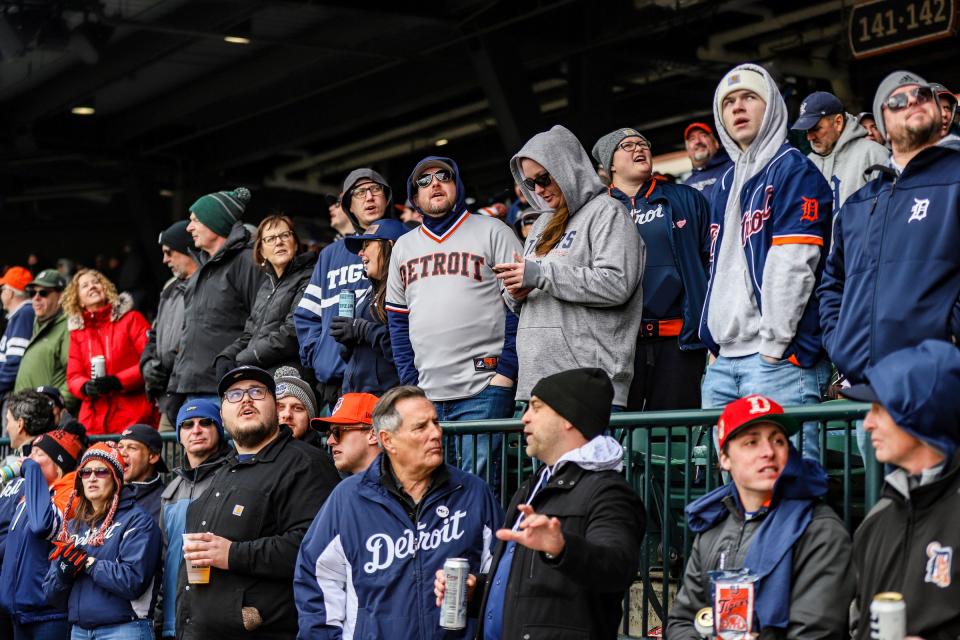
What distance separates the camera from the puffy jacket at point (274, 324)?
873 cm

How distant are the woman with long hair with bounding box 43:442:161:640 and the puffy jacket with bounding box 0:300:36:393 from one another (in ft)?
14.9

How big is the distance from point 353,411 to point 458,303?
79 centimetres

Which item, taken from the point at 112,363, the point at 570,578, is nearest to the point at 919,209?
the point at 570,578

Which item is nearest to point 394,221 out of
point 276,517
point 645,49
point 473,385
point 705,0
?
point 473,385

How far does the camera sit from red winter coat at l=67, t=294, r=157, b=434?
1066cm

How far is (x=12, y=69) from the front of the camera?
17.3 m

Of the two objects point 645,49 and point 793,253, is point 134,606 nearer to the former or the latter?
point 793,253

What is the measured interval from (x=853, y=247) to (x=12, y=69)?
14.3 m

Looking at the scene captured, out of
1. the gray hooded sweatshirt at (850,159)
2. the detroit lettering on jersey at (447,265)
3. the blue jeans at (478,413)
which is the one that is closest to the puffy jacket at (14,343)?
the detroit lettering on jersey at (447,265)

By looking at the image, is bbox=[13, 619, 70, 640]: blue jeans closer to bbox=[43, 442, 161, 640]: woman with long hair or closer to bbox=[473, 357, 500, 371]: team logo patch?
bbox=[43, 442, 161, 640]: woman with long hair

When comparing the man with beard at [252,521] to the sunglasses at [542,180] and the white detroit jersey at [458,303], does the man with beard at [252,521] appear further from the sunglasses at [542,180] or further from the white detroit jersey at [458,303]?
the sunglasses at [542,180]

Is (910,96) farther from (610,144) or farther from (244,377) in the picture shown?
(244,377)

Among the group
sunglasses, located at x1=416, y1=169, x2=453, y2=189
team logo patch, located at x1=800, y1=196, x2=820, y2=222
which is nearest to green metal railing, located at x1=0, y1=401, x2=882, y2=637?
team logo patch, located at x1=800, y1=196, x2=820, y2=222

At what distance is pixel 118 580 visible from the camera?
746 centimetres
